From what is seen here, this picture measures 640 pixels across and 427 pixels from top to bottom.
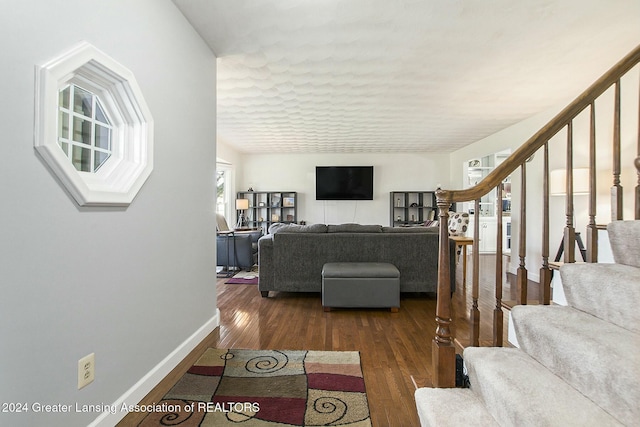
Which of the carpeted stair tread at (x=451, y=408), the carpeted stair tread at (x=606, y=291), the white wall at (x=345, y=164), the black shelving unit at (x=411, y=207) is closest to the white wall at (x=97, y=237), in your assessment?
the carpeted stair tread at (x=451, y=408)

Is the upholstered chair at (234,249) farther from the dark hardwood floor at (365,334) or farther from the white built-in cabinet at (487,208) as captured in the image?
the white built-in cabinet at (487,208)

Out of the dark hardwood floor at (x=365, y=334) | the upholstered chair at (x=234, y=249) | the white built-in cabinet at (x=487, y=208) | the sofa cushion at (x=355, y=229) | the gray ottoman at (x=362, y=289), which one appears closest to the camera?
the dark hardwood floor at (x=365, y=334)

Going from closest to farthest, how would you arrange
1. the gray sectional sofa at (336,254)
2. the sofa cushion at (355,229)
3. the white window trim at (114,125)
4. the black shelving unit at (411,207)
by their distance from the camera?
the white window trim at (114,125) < the gray sectional sofa at (336,254) < the sofa cushion at (355,229) < the black shelving unit at (411,207)

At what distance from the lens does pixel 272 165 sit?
7.25m

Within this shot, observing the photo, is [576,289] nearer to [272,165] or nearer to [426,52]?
[426,52]

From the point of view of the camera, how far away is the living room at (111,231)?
0.94 m

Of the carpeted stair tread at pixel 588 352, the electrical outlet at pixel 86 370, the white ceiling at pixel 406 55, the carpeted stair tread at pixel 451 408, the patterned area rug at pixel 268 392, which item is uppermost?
the white ceiling at pixel 406 55

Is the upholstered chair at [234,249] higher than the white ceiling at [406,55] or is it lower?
lower

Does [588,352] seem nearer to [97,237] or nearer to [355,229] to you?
[97,237]

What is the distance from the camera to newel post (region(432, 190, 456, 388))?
1388 millimetres

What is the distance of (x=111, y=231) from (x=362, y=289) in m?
2.23

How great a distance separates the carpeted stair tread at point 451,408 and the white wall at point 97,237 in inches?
56.0

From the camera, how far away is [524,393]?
1.00 meters

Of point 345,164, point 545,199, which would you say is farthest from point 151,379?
point 345,164
